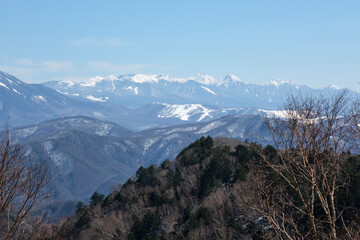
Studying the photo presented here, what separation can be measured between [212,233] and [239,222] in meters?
3.95

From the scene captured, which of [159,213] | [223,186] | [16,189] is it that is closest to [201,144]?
[223,186]

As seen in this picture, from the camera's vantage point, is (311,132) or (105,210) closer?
(311,132)

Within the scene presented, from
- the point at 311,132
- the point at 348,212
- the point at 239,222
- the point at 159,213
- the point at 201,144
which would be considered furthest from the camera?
the point at 201,144

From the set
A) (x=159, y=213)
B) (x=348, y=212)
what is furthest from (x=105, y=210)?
(x=348, y=212)

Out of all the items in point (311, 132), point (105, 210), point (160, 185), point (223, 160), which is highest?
point (311, 132)

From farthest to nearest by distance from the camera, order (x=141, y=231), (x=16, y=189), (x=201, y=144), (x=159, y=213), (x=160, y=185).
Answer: (x=201, y=144)
(x=160, y=185)
(x=159, y=213)
(x=141, y=231)
(x=16, y=189)

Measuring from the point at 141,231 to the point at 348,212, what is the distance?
2875cm

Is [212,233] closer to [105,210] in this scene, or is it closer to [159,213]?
[159,213]

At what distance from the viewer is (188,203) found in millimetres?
67375

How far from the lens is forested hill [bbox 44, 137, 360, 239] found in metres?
48.7

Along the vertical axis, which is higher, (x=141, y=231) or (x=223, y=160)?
(x=223, y=160)

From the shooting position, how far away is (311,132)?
1173 cm

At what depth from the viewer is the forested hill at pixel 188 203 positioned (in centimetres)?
4866

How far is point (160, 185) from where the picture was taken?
77.4m
